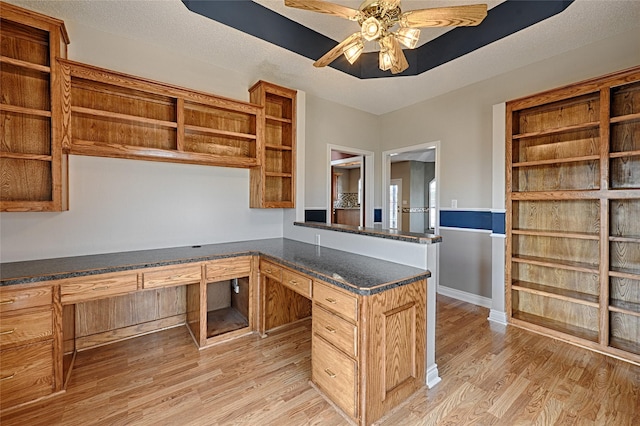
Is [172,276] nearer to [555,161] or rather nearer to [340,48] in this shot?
[340,48]

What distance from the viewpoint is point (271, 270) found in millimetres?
2426

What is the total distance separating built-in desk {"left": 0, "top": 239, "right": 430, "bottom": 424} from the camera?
1.56 metres

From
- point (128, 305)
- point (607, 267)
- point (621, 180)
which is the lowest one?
point (128, 305)

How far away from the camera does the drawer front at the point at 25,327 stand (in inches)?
66.4

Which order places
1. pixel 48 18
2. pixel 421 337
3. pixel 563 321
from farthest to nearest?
pixel 563 321, pixel 48 18, pixel 421 337

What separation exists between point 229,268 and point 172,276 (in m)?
0.46

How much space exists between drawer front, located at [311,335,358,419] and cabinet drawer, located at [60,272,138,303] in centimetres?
145

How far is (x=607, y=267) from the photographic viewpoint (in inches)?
90.0

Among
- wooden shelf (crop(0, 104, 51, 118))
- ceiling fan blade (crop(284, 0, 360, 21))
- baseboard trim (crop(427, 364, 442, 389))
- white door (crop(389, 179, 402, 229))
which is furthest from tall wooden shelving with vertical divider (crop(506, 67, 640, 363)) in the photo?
white door (crop(389, 179, 402, 229))

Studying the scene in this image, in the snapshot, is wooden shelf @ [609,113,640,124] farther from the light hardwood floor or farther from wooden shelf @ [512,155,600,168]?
the light hardwood floor

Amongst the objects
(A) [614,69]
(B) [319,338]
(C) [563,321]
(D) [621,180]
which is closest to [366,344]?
(B) [319,338]

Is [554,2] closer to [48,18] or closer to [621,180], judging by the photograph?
[621,180]

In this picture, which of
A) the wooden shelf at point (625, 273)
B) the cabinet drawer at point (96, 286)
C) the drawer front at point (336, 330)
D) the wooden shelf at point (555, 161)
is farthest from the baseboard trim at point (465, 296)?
the cabinet drawer at point (96, 286)

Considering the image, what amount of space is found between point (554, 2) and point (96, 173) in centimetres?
396
